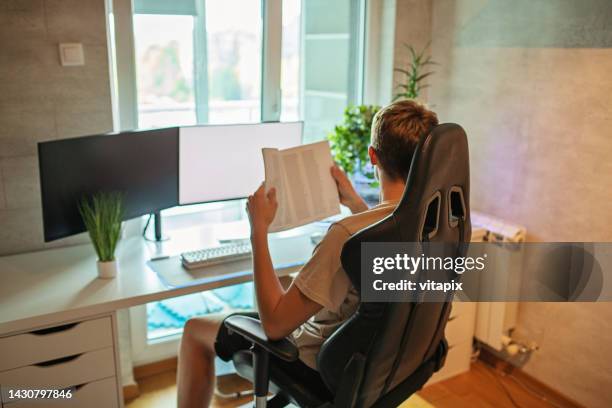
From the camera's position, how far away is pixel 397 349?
144 cm

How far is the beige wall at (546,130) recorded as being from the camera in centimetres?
224

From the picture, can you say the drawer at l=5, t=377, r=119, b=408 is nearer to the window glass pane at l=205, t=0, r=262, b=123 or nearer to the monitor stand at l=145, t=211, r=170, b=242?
the monitor stand at l=145, t=211, r=170, b=242

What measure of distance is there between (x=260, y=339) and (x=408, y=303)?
15.4 inches

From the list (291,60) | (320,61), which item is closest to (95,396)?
(291,60)

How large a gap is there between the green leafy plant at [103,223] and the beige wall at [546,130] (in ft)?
5.26

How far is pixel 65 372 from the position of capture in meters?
1.74

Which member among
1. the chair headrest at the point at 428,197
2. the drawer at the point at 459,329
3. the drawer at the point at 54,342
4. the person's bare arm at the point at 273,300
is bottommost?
the drawer at the point at 459,329

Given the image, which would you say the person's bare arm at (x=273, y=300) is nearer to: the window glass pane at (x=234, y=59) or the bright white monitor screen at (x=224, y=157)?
the bright white monitor screen at (x=224, y=157)

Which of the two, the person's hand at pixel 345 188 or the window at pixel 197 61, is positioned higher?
the window at pixel 197 61

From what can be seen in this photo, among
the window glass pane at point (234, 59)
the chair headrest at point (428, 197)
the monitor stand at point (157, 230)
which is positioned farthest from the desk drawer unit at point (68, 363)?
the window glass pane at point (234, 59)

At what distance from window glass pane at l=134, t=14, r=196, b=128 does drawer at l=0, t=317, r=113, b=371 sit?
0.98 m

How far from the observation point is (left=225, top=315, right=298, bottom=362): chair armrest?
1.48m

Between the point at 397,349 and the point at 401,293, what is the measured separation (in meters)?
0.17

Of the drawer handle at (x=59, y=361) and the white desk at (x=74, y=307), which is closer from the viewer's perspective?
the white desk at (x=74, y=307)
